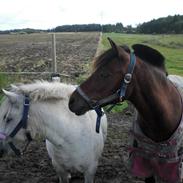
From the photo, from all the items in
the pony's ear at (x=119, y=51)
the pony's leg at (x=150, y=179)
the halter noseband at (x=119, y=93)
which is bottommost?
the pony's leg at (x=150, y=179)

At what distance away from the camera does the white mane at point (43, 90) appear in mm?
A: 3787

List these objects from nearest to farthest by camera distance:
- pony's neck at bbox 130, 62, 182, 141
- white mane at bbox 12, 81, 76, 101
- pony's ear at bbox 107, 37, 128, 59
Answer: pony's ear at bbox 107, 37, 128, 59 < pony's neck at bbox 130, 62, 182, 141 < white mane at bbox 12, 81, 76, 101

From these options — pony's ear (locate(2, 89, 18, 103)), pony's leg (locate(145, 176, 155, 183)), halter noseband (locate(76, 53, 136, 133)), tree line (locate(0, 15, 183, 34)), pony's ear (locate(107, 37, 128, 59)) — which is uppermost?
pony's ear (locate(107, 37, 128, 59))

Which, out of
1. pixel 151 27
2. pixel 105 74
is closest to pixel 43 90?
pixel 105 74

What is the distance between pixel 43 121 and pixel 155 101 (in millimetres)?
1187

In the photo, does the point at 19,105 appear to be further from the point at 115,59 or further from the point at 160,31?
the point at 160,31

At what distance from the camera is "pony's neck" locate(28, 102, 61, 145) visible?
12.4 ft

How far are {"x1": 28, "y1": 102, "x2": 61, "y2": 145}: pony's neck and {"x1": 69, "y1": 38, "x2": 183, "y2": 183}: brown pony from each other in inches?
28.9

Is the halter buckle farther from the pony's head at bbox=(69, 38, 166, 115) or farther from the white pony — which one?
the white pony

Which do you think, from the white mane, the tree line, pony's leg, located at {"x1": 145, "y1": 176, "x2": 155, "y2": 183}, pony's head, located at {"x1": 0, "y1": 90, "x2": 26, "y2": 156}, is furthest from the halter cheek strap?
the tree line

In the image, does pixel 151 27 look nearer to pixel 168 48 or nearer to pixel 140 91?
pixel 168 48

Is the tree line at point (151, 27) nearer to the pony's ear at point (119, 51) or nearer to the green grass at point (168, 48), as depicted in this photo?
the green grass at point (168, 48)

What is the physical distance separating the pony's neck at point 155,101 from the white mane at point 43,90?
93 cm

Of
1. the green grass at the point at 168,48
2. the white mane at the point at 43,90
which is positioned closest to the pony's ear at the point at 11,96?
the white mane at the point at 43,90
